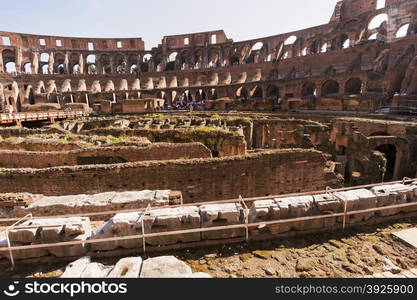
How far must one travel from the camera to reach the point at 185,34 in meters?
56.0

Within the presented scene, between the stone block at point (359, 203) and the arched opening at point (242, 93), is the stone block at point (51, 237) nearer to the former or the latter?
the stone block at point (359, 203)

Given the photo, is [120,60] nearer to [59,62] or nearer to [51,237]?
[59,62]

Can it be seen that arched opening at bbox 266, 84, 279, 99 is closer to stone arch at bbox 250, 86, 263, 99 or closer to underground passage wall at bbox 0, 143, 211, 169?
stone arch at bbox 250, 86, 263, 99

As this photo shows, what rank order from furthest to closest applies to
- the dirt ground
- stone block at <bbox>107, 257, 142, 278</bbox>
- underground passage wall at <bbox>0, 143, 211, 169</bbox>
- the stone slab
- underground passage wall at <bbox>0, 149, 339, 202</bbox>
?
underground passage wall at <bbox>0, 143, 211, 169</bbox> → underground passage wall at <bbox>0, 149, 339, 202</bbox> → the stone slab → the dirt ground → stone block at <bbox>107, 257, 142, 278</bbox>

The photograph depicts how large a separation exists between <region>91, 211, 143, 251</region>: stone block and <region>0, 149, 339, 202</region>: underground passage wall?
13.6ft

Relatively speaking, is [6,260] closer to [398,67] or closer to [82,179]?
[82,179]

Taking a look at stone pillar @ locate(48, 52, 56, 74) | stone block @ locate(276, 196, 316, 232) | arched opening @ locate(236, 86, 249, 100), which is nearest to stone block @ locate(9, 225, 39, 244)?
stone block @ locate(276, 196, 316, 232)

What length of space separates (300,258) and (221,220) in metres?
1.30

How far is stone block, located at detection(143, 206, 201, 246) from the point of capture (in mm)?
3482

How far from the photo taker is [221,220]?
3691 mm

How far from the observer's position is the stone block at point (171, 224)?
3.48 m


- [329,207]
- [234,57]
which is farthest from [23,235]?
[234,57]

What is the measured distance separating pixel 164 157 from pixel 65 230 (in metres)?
7.04

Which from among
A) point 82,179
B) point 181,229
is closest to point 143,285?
point 181,229
